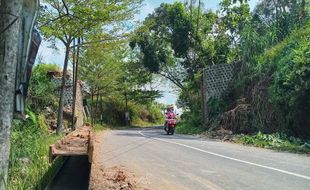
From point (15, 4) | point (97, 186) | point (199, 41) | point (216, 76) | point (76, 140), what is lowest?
point (97, 186)

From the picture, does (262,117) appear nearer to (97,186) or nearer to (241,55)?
(241,55)

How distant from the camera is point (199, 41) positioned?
3606cm

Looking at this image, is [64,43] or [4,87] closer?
[4,87]

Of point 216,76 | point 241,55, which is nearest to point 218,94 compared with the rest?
point 216,76

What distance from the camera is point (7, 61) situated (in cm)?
497

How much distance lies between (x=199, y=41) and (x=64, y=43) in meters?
19.2

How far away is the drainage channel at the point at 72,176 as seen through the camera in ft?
27.0

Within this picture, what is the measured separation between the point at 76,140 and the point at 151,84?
4100cm

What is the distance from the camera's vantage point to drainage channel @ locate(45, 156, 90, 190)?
27.0 feet

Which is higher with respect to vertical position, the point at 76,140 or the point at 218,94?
the point at 218,94

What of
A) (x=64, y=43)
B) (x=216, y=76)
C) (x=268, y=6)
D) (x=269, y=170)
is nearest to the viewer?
(x=269, y=170)

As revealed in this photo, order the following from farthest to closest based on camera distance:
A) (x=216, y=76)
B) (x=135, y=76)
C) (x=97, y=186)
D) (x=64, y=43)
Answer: (x=135, y=76) < (x=216, y=76) < (x=64, y=43) < (x=97, y=186)

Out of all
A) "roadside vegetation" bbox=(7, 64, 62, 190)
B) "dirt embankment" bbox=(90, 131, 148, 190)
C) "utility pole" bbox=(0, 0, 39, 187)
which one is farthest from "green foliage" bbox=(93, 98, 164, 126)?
"utility pole" bbox=(0, 0, 39, 187)

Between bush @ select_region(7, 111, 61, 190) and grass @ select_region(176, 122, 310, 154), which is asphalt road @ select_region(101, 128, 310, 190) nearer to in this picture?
bush @ select_region(7, 111, 61, 190)
